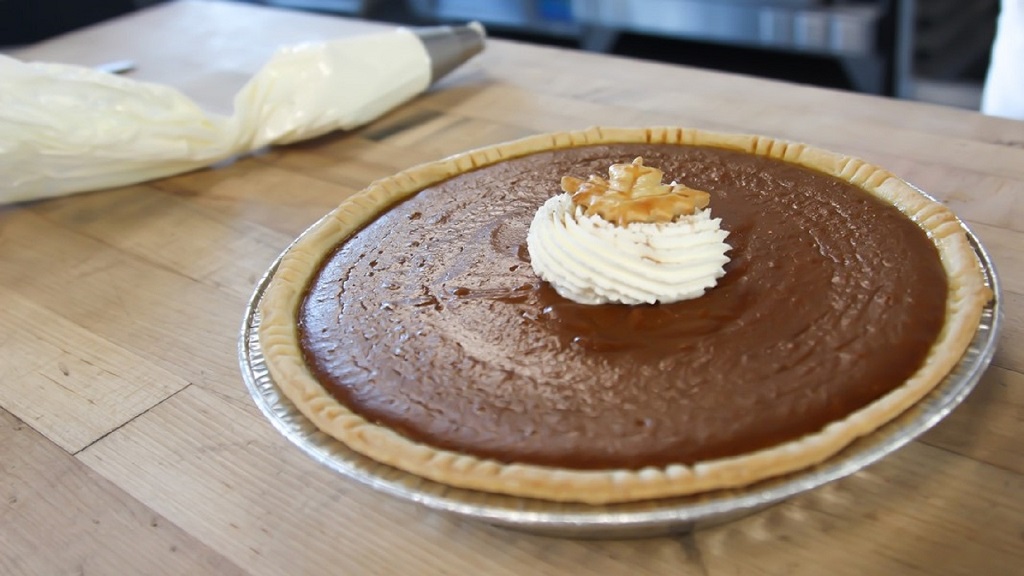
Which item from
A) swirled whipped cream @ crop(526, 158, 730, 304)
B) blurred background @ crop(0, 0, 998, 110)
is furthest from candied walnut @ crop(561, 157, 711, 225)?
blurred background @ crop(0, 0, 998, 110)

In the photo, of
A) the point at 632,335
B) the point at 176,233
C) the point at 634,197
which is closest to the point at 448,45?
the point at 176,233

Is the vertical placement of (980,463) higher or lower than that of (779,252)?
lower

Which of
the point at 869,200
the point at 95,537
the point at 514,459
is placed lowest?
the point at 95,537

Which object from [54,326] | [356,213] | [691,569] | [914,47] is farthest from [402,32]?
[914,47]

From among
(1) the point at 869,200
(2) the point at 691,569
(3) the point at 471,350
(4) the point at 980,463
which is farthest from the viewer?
(1) the point at 869,200

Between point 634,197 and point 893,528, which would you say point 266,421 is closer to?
point 634,197

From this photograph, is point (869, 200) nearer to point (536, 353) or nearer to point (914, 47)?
point (536, 353)
